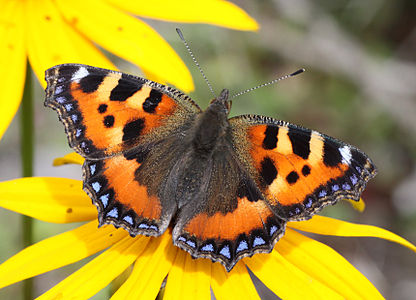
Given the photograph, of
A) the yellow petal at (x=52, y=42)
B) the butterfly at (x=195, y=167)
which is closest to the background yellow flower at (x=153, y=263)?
the butterfly at (x=195, y=167)

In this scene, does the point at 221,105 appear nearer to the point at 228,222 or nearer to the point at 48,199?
the point at 228,222

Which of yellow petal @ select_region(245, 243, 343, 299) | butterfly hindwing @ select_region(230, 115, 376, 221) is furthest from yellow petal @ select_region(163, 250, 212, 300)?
butterfly hindwing @ select_region(230, 115, 376, 221)

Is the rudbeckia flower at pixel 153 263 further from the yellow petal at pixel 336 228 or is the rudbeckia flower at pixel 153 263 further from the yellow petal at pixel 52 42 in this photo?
the yellow petal at pixel 52 42

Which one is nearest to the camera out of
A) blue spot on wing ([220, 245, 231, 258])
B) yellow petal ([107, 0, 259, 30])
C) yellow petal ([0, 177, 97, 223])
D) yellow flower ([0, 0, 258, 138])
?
blue spot on wing ([220, 245, 231, 258])

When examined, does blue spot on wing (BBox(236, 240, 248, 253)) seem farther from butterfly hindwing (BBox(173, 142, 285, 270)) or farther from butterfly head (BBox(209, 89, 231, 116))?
butterfly head (BBox(209, 89, 231, 116))

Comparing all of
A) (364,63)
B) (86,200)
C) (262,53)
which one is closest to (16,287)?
(86,200)

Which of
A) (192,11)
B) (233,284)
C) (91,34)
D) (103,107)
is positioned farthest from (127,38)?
(233,284)
